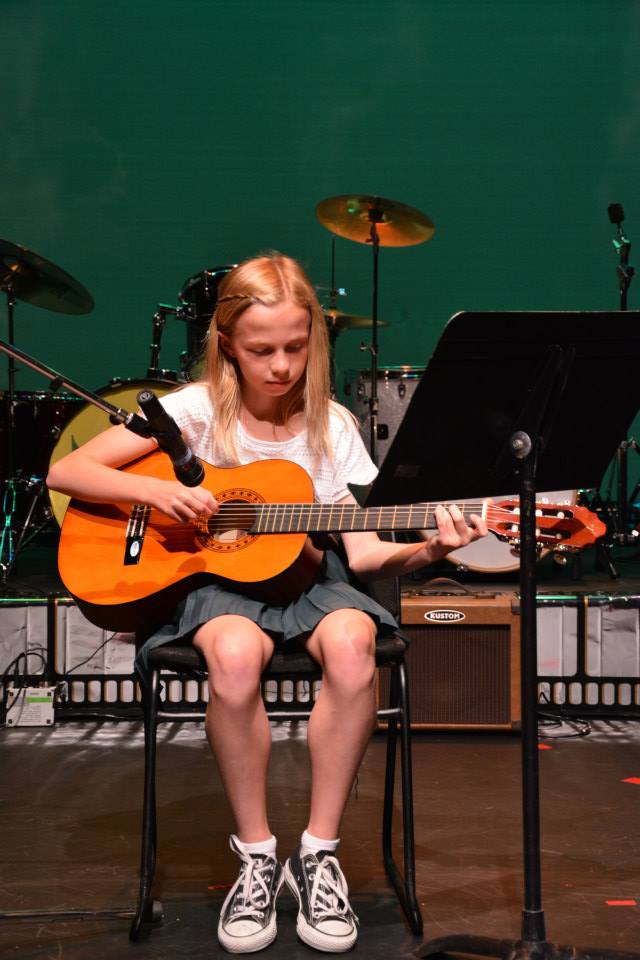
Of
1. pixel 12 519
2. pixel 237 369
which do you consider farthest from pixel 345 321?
pixel 237 369

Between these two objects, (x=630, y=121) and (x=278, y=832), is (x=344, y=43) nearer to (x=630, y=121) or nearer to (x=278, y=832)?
(x=630, y=121)

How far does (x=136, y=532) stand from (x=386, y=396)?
3.34m

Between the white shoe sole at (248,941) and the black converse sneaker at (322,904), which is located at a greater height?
the black converse sneaker at (322,904)

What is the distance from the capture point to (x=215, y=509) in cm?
199

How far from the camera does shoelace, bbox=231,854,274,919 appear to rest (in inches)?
73.6

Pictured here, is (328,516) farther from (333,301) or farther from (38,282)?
(333,301)

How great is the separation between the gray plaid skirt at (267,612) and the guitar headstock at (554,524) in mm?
370

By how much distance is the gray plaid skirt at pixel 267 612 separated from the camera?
79.3 inches

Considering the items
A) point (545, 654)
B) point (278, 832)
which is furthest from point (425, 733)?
point (278, 832)

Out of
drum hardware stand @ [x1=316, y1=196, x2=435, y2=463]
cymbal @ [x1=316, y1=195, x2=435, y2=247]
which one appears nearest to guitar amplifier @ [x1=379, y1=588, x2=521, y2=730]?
drum hardware stand @ [x1=316, y1=196, x2=435, y2=463]

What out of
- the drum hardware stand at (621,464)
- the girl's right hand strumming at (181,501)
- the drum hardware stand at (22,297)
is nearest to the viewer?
the girl's right hand strumming at (181,501)

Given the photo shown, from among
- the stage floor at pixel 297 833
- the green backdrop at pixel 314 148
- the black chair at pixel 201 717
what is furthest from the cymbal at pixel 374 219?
the black chair at pixel 201 717

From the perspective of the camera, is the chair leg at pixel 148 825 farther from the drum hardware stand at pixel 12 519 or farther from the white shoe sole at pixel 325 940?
the drum hardware stand at pixel 12 519

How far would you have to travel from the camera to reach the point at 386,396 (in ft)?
17.5
